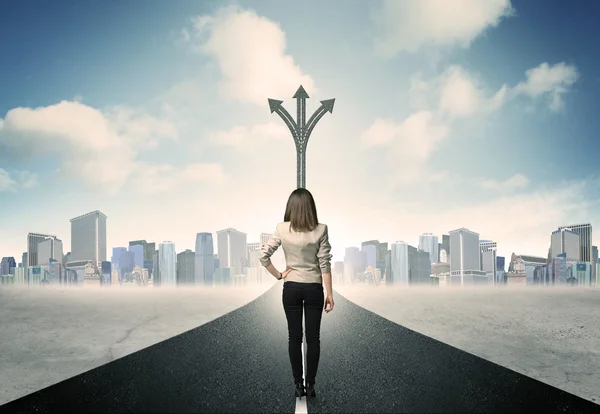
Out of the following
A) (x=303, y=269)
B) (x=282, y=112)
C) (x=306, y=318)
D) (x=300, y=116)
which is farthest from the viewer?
(x=282, y=112)

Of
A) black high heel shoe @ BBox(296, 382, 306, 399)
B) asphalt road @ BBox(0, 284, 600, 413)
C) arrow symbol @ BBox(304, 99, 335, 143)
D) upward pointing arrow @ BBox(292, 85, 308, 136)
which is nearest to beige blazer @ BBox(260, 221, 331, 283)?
black high heel shoe @ BBox(296, 382, 306, 399)

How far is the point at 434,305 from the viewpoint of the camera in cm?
1534

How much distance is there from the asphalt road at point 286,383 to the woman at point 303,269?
0.45 meters

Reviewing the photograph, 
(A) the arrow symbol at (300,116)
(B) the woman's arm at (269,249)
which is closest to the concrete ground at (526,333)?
(B) the woman's arm at (269,249)

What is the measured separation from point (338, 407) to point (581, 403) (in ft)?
9.03

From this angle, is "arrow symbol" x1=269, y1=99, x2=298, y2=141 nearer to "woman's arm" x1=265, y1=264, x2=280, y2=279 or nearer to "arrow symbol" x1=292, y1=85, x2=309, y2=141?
"arrow symbol" x1=292, y1=85, x2=309, y2=141

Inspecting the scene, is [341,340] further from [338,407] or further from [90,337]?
[90,337]

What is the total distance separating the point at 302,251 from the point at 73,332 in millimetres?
7543

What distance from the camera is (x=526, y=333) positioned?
390 inches

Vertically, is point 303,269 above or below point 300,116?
below

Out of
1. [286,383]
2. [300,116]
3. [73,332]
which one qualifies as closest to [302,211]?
[286,383]

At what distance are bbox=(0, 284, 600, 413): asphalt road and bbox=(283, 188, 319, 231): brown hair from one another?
1.87m

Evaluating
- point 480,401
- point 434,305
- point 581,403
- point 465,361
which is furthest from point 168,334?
point 434,305

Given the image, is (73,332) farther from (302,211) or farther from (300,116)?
(302,211)
